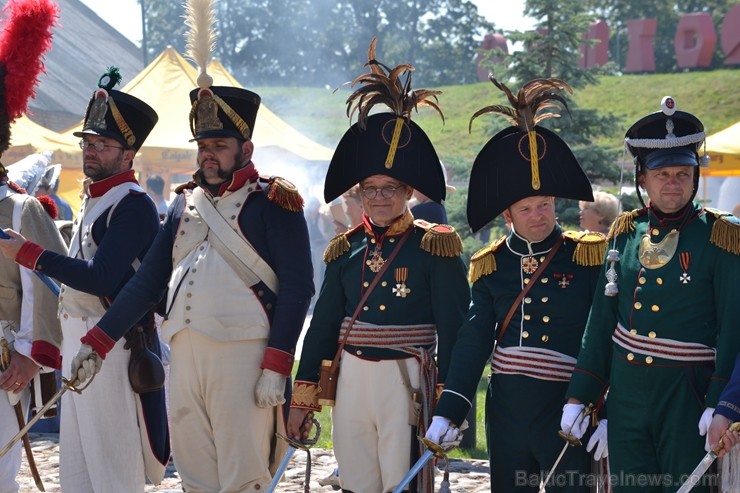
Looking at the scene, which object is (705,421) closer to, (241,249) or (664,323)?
(664,323)

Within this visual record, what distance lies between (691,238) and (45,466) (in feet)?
16.7

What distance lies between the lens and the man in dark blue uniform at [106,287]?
5258mm

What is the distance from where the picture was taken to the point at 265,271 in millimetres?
5039

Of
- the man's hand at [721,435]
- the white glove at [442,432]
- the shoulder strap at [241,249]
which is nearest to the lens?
the man's hand at [721,435]

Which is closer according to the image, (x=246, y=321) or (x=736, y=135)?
(x=246, y=321)

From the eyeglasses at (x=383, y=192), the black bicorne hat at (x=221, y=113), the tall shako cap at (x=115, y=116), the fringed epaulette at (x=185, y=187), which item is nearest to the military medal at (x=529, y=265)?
the eyeglasses at (x=383, y=192)

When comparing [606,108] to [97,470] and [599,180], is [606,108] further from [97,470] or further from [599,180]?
[97,470]

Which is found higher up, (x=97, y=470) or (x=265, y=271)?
(x=265, y=271)

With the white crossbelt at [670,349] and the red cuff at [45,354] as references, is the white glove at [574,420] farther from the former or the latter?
the red cuff at [45,354]

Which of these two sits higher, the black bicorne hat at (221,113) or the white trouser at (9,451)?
the black bicorne hat at (221,113)

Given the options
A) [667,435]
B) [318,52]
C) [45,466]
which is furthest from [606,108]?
[667,435]

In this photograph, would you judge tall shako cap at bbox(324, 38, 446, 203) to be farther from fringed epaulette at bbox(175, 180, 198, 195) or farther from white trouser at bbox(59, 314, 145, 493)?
white trouser at bbox(59, 314, 145, 493)

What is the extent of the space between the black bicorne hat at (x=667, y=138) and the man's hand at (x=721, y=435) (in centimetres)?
101

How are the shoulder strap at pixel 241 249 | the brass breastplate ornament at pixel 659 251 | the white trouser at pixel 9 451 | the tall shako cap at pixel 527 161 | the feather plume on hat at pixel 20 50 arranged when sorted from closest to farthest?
1. the brass breastplate ornament at pixel 659 251
2. the tall shako cap at pixel 527 161
3. the shoulder strap at pixel 241 249
4. the white trouser at pixel 9 451
5. the feather plume on hat at pixel 20 50
